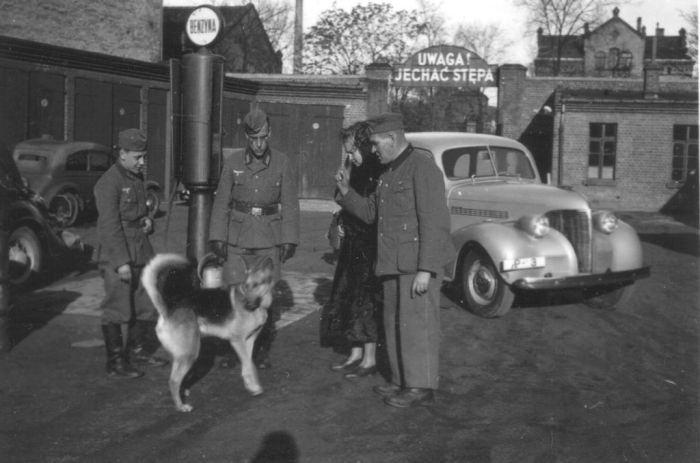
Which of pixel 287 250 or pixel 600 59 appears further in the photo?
pixel 600 59

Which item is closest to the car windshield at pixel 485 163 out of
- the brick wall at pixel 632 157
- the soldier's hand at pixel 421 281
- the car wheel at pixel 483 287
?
the car wheel at pixel 483 287

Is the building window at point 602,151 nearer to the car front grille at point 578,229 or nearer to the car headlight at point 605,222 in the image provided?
the car headlight at point 605,222

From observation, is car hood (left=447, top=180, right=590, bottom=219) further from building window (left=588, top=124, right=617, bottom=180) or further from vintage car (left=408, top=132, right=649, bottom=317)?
building window (left=588, top=124, right=617, bottom=180)

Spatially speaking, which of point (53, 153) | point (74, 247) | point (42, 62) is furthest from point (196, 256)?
point (42, 62)

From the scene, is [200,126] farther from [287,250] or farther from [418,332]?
[418,332]

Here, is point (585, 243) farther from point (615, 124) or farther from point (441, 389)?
point (615, 124)

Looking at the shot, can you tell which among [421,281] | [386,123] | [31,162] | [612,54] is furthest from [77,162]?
[612,54]

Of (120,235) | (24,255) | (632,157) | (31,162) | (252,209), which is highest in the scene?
(632,157)

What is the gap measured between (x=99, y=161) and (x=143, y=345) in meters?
11.8

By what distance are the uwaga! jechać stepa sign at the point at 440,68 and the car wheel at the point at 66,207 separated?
53.4 feet

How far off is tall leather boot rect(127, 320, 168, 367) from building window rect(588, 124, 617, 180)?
86.3 feet

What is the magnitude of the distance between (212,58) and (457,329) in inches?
142

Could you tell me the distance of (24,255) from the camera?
33.2ft

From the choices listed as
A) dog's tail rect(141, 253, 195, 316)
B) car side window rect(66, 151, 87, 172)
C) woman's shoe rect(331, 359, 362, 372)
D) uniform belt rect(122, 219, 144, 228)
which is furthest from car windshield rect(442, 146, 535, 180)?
car side window rect(66, 151, 87, 172)
